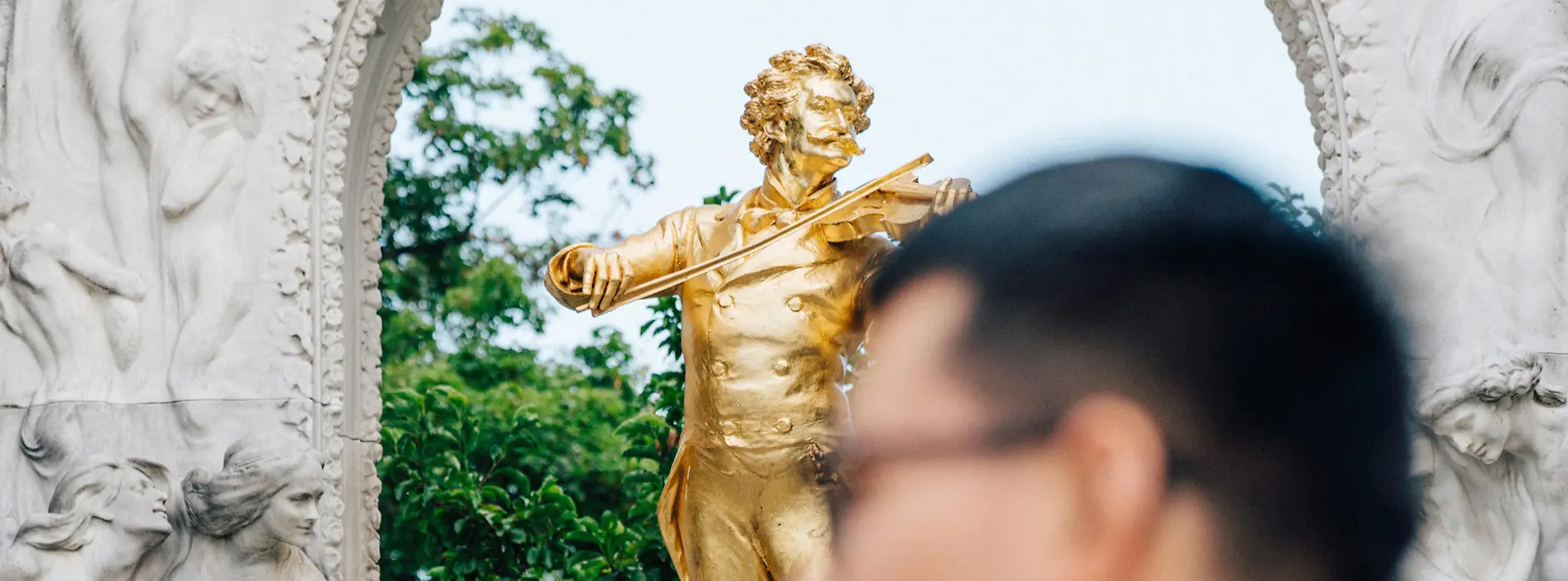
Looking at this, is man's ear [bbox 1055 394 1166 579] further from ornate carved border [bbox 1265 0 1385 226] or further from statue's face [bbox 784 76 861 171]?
statue's face [bbox 784 76 861 171]

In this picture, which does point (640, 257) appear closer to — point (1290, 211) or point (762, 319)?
point (762, 319)

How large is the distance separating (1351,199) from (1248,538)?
383 centimetres

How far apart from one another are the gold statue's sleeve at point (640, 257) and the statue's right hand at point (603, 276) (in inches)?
0.7

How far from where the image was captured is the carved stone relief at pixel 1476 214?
4.24 meters

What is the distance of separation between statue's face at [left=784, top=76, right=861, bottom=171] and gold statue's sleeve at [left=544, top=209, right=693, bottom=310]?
0.36 m

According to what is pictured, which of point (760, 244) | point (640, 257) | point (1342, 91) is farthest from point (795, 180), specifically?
point (1342, 91)

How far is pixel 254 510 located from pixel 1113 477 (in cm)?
355

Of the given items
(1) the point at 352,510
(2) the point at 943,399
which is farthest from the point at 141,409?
(2) the point at 943,399

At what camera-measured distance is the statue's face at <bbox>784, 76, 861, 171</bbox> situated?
4703mm

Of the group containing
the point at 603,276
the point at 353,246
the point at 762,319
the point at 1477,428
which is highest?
the point at 353,246

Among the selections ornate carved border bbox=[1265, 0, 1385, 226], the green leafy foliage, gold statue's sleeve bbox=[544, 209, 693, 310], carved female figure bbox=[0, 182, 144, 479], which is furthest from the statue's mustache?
the green leafy foliage

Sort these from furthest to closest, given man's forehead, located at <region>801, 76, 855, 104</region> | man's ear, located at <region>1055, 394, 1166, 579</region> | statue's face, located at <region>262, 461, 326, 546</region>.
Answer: man's forehead, located at <region>801, 76, 855, 104</region> → statue's face, located at <region>262, 461, 326, 546</region> → man's ear, located at <region>1055, 394, 1166, 579</region>

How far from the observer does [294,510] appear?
4.11 m

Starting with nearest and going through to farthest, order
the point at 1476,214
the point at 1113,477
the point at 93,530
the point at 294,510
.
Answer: the point at 1113,477 → the point at 294,510 → the point at 93,530 → the point at 1476,214
